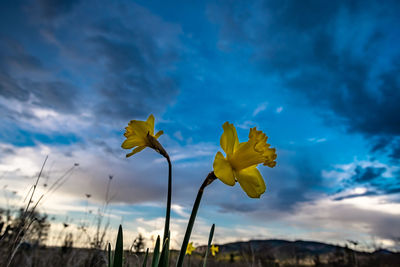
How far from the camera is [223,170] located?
5.18 ft

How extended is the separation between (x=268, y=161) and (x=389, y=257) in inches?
585

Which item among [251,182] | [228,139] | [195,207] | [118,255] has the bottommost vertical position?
[118,255]

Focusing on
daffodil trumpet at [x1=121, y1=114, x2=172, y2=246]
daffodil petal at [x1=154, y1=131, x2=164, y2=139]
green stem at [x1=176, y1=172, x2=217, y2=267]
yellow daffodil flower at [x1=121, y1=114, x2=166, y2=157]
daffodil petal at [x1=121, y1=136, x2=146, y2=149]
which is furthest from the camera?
daffodil petal at [x1=154, y1=131, x2=164, y2=139]

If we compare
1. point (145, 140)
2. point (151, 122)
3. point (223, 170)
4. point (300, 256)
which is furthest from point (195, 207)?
point (300, 256)

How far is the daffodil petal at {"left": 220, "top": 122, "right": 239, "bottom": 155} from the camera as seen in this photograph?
1718mm

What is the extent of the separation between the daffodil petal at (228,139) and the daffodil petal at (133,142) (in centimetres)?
59

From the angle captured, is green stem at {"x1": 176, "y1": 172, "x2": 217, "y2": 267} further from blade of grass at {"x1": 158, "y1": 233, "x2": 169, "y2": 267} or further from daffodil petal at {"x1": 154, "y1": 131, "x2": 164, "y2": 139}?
daffodil petal at {"x1": 154, "y1": 131, "x2": 164, "y2": 139}

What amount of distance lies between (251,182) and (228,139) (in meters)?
0.31

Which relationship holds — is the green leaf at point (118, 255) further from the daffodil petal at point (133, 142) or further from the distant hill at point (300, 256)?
the distant hill at point (300, 256)

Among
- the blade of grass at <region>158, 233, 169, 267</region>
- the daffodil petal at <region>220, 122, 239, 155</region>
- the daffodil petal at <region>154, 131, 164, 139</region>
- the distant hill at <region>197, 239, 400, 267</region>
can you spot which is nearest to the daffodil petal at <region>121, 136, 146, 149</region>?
the daffodil petal at <region>154, 131, 164, 139</region>

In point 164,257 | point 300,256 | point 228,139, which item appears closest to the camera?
point 164,257

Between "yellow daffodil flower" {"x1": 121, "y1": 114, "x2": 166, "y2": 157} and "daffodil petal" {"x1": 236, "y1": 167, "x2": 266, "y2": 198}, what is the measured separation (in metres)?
0.54

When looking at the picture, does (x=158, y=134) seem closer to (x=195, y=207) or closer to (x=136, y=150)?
(x=136, y=150)

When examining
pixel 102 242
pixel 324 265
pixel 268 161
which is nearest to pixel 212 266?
pixel 324 265
